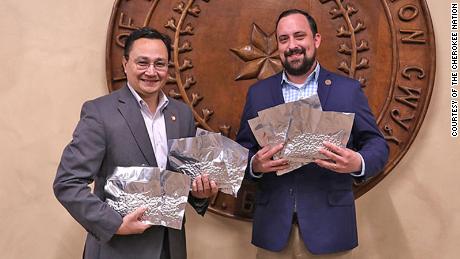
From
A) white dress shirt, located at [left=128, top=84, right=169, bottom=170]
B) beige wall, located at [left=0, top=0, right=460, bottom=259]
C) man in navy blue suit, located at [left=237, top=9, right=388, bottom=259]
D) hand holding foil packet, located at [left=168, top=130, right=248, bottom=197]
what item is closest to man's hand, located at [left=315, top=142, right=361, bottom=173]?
man in navy blue suit, located at [left=237, top=9, right=388, bottom=259]

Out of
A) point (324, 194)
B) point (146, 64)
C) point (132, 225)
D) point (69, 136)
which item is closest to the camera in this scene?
point (132, 225)

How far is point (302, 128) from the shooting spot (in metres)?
1.38

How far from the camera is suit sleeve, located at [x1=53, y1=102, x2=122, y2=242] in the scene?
4.06 feet

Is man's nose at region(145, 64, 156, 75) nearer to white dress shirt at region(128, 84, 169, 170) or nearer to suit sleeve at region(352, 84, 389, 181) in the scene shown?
white dress shirt at region(128, 84, 169, 170)

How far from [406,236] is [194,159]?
1.04 metres

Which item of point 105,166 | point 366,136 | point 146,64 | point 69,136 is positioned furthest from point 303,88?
point 69,136

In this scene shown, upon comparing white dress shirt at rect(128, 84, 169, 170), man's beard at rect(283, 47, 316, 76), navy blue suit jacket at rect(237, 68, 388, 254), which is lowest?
navy blue suit jacket at rect(237, 68, 388, 254)

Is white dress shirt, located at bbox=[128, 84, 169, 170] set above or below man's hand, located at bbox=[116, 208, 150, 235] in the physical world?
above

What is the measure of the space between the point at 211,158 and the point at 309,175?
13.4 inches

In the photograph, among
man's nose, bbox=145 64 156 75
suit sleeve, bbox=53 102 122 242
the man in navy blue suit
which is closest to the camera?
suit sleeve, bbox=53 102 122 242

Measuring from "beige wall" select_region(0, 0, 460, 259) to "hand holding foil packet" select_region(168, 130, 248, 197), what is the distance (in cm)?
74

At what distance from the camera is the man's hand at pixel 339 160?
1.39 metres

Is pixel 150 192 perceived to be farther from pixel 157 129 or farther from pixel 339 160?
pixel 339 160

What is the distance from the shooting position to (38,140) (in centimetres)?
196
